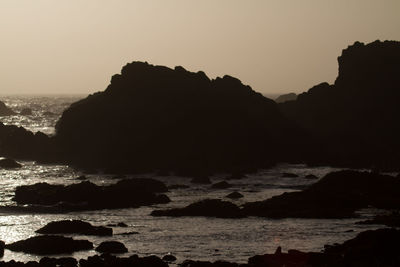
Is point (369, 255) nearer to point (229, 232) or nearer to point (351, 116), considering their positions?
point (229, 232)

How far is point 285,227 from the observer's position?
7981 centimetres

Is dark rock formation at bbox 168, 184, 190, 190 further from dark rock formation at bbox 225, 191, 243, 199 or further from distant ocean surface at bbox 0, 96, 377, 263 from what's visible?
dark rock formation at bbox 225, 191, 243, 199

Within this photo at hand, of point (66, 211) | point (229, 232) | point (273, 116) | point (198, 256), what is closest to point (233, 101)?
point (273, 116)

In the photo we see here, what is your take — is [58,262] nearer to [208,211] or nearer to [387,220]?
[208,211]

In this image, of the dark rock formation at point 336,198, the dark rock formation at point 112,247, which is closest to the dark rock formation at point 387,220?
the dark rock formation at point 336,198

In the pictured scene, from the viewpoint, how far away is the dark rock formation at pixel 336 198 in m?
86.9

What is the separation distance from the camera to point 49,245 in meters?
67.6

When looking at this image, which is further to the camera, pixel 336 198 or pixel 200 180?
pixel 200 180

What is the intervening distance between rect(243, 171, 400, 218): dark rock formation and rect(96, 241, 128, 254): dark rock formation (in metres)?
24.2

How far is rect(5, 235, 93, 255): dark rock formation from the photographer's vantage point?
6700 cm

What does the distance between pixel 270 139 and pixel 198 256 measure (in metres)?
90.9

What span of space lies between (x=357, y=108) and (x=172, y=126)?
42.5 meters

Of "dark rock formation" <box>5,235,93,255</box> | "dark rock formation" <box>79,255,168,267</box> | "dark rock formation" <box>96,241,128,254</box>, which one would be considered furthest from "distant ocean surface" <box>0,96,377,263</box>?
"dark rock formation" <box>79,255,168,267</box>

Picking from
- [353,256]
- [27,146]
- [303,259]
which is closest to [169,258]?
[303,259]
